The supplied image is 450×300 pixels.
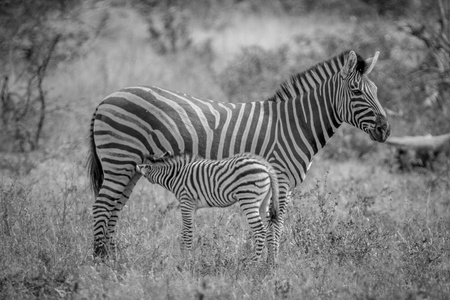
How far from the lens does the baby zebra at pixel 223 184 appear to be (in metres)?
6.58

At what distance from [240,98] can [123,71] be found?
10.3 feet

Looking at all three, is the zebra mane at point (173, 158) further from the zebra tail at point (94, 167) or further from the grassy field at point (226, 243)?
the grassy field at point (226, 243)

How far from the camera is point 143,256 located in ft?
22.2

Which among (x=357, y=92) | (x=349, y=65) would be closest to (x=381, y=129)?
(x=357, y=92)

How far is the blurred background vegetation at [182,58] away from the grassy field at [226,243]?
3.71 feet

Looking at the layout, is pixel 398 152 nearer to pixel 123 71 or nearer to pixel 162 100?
pixel 162 100

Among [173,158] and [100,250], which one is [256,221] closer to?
[173,158]

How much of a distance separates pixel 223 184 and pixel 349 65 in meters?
1.88

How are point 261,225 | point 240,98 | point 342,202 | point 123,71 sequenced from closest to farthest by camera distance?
point 261,225
point 342,202
point 240,98
point 123,71

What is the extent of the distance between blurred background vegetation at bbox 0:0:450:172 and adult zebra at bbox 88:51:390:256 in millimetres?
2925

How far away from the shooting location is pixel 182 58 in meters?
17.5

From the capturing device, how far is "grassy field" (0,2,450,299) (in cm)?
606

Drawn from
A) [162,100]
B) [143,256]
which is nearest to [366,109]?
[162,100]

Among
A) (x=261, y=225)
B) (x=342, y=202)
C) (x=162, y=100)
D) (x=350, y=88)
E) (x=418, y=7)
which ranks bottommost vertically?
(x=418, y=7)
